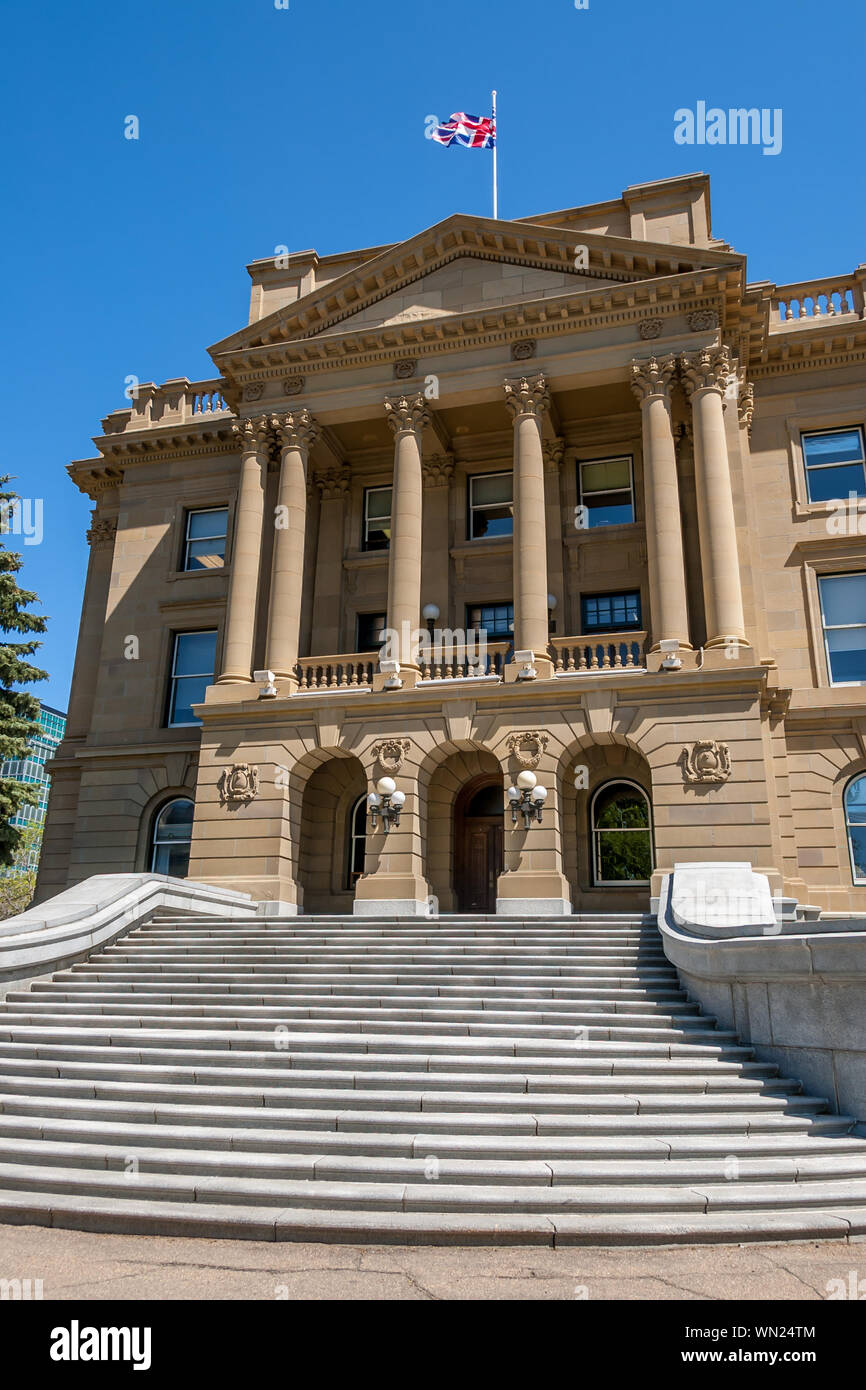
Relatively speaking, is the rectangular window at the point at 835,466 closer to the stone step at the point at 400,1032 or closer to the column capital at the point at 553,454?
the column capital at the point at 553,454

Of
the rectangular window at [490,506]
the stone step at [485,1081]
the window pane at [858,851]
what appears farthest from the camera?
the rectangular window at [490,506]

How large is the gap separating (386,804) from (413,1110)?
12.2 meters

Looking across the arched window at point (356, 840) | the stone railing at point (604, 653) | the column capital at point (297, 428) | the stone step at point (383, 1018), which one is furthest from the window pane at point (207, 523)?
the stone step at point (383, 1018)

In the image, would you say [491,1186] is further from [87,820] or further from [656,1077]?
[87,820]

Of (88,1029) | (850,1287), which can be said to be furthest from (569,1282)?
(88,1029)

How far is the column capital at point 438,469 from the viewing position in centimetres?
2781

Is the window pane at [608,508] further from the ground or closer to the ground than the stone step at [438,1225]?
further from the ground

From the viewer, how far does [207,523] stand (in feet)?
102

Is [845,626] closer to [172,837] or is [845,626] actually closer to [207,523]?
[207,523]

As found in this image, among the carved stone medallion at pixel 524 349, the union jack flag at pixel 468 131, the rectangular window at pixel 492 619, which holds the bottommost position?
the rectangular window at pixel 492 619

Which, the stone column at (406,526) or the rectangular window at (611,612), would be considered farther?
the rectangular window at (611,612)

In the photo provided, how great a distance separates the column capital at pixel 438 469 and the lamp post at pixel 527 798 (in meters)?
10.5

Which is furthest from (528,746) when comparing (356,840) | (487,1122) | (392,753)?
(487,1122)

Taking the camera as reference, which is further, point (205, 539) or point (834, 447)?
point (205, 539)
